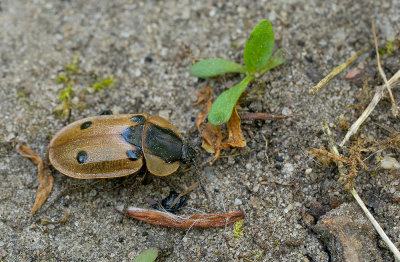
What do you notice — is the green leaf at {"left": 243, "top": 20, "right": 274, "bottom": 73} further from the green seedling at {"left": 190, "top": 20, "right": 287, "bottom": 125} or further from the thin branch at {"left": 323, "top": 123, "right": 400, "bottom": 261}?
the thin branch at {"left": 323, "top": 123, "right": 400, "bottom": 261}

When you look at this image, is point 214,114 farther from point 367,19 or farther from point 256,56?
point 367,19

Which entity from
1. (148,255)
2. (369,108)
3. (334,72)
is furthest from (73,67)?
(369,108)

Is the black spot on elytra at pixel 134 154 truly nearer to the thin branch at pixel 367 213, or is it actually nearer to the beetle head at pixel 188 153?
the beetle head at pixel 188 153

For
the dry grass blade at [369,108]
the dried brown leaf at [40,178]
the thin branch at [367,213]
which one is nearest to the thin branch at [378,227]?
the thin branch at [367,213]

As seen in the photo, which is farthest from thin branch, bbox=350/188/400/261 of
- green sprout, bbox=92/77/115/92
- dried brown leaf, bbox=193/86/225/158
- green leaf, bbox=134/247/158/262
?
green sprout, bbox=92/77/115/92

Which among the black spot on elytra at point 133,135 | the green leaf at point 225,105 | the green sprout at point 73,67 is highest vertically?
the green leaf at point 225,105
